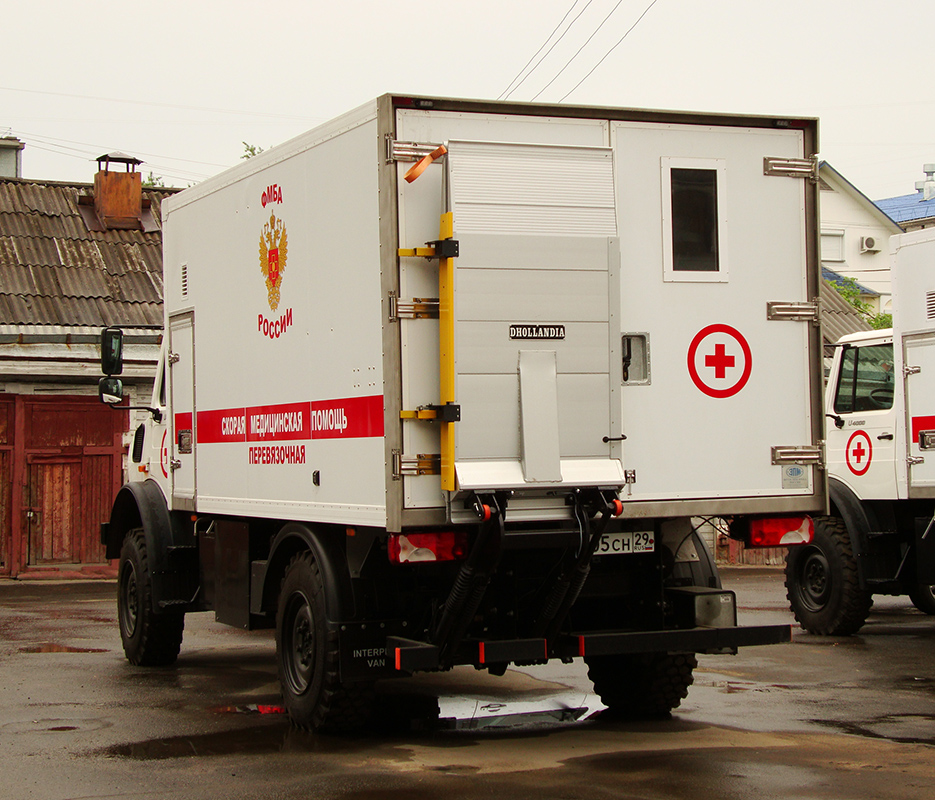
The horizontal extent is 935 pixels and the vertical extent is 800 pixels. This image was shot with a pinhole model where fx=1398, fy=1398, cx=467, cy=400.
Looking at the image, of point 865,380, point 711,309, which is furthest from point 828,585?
point 711,309

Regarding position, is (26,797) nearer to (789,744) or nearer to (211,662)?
(789,744)

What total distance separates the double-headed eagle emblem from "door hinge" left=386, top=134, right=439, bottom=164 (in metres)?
1.50

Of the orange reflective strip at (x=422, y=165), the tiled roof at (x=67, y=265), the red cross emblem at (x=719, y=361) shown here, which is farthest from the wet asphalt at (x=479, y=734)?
the tiled roof at (x=67, y=265)

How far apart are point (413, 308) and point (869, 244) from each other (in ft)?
152

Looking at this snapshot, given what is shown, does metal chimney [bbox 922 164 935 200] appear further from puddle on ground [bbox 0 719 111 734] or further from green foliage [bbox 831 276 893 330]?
puddle on ground [bbox 0 719 111 734]

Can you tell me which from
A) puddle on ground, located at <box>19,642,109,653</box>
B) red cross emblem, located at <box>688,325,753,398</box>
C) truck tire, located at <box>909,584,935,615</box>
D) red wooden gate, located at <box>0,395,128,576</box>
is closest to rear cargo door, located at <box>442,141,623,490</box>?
red cross emblem, located at <box>688,325,753,398</box>

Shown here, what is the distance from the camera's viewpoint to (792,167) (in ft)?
27.2

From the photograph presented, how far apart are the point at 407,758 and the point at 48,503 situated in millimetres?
14800

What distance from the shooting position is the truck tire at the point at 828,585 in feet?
41.6

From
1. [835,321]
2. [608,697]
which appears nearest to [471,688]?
[608,697]

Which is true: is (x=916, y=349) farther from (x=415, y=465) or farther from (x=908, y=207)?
(x=908, y=207)

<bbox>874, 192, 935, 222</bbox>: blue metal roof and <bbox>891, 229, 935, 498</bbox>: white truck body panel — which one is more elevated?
<bbox>874, 192, 935, 222</bbox>: blue metal roof

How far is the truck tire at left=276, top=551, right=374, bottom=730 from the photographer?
7.97 meters

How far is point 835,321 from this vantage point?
94.5 ft
